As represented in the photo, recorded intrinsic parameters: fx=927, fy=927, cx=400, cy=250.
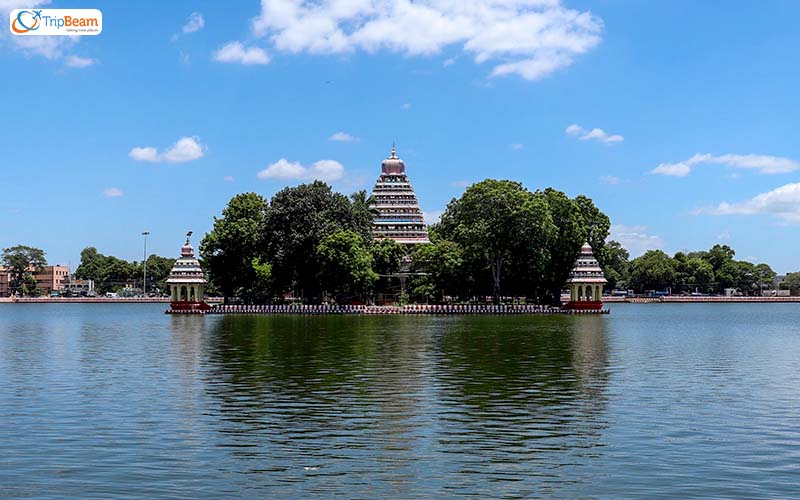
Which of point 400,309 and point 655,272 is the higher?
point 655,272

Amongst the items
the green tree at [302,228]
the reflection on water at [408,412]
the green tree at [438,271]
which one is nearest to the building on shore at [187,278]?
the green tree at [302,228]

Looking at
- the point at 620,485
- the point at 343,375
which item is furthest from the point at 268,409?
the point at 620,485

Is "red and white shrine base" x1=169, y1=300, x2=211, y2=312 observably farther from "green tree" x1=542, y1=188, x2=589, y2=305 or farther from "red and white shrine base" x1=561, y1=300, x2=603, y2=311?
"red and white shrine base" x1=561, y1=300, x2=603, y2=311

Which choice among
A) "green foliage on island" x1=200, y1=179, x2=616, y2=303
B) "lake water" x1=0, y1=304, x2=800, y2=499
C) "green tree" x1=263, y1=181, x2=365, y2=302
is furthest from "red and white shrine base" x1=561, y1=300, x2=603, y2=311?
"lake water" x1=0, y1=304, x2=800, y2=499

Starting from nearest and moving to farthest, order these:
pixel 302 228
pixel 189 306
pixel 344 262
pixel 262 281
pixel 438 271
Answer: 1. pixel 344 262
2. pixel 302 228
3. pixel 438 271
4. pixel 189 306
5. pixel 262 281

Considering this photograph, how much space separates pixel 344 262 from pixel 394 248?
15491 millimetres

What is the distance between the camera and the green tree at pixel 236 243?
4414 inches

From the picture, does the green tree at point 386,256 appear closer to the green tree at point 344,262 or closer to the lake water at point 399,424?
the green tree at point 344,262

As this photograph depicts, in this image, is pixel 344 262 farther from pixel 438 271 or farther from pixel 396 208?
pixel 396 208

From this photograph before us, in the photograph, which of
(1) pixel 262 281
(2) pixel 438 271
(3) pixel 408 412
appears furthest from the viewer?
(1) pixel 262 281

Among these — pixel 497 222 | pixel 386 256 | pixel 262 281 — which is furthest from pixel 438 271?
pixel 262 281

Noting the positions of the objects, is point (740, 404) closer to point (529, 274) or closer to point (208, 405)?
point (208, 405)

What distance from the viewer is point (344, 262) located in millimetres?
95625

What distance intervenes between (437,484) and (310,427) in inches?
255
